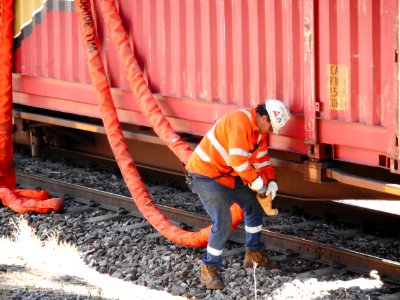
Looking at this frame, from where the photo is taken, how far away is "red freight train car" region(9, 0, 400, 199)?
771 cm

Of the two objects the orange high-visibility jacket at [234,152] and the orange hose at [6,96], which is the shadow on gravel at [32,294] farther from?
the orange hose at [6,96]

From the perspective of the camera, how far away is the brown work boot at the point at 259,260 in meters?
8.25

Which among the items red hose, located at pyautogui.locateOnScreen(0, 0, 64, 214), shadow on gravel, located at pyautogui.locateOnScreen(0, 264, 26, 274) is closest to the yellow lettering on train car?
shadow on gravel, located at pyautogui.locateOnScreen(0, 264, 26, 274)

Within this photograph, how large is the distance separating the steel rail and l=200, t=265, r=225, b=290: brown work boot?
1045mm

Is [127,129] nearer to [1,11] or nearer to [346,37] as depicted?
[1,11]

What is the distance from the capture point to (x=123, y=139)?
1026 centimetres

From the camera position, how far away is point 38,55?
12031mm

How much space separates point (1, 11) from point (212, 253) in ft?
18.3

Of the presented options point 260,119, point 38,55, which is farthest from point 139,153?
point 260,119

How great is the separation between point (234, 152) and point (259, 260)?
1138mm

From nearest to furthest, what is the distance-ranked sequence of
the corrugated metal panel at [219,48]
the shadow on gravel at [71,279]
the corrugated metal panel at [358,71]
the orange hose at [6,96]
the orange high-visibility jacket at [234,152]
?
the corrugated metal panel at [358,71], the orange high-visibility jacket at [234,152], the shadow on gravel at [71,279], the corrugated metal panel at [219,48], the orange hose at [6,96]

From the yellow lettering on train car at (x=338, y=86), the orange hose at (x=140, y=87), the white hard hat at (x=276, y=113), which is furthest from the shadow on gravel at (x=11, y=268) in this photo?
the yellow lettering on train car at (x=338, y=86)

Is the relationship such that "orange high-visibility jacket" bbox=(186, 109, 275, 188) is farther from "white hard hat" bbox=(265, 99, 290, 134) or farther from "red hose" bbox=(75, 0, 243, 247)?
"red hose" bbox=(75, 0, 243, 247)

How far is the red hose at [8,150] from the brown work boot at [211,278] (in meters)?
3.01
